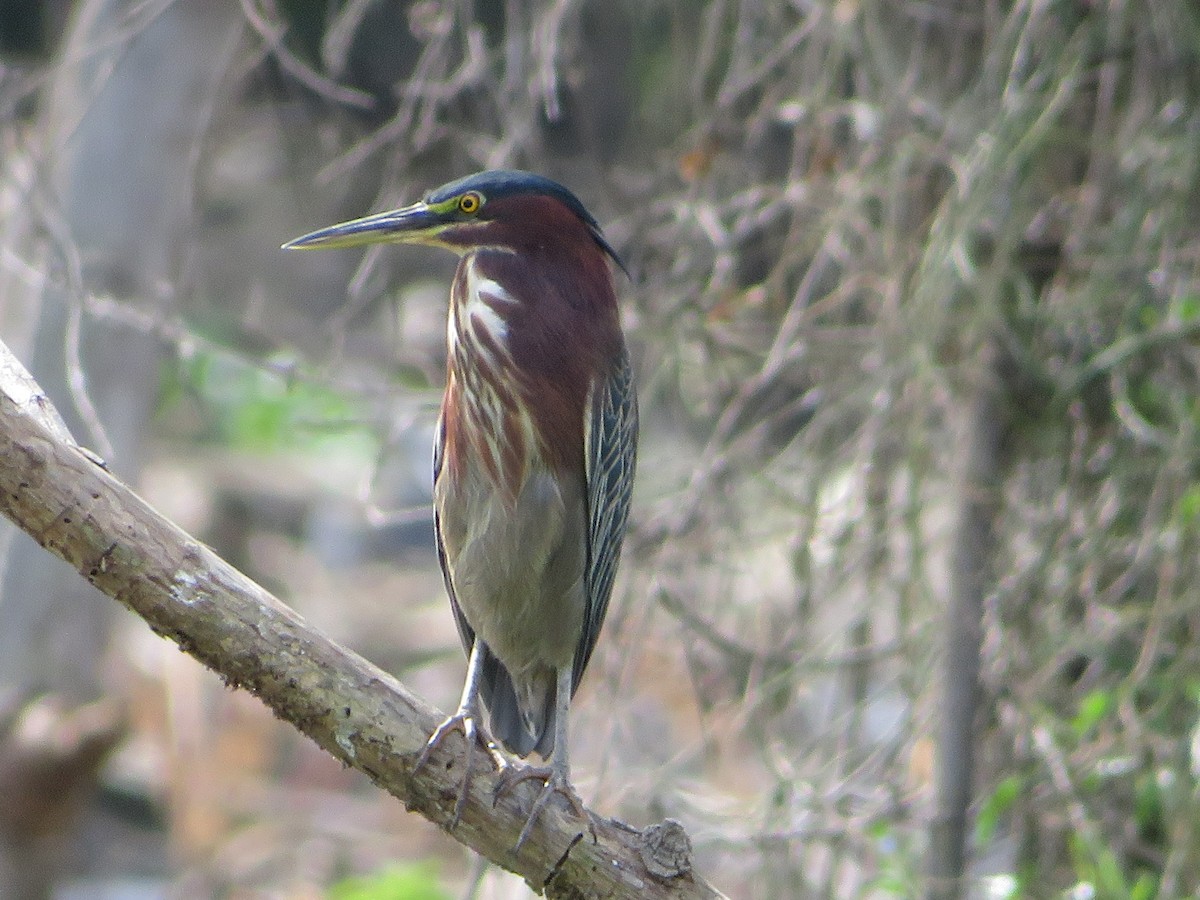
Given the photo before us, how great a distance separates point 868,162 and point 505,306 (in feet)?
4.05

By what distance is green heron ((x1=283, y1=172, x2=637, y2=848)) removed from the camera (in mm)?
2795

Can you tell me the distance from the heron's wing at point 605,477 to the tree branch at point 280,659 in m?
0.65

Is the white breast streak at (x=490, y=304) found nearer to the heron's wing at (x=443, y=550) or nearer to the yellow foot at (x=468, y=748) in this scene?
the heron's wing at (x=443, y=550)

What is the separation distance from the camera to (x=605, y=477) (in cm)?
286

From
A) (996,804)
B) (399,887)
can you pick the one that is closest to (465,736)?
(996,804)

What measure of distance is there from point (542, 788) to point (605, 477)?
0.67 metres

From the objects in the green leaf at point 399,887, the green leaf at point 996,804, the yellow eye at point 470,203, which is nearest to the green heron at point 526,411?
the yellow eye at point 470,203

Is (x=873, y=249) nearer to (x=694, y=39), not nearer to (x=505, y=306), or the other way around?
(x=694, y=39)

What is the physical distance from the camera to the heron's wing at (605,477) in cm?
283

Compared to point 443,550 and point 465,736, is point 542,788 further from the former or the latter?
point 443,550

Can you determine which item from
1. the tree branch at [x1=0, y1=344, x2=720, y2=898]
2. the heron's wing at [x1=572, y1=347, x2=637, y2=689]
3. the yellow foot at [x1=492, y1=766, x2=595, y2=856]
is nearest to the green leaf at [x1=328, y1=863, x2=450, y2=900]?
the heron's wing at [x1=572, y1=347, x2=637, y2=689]

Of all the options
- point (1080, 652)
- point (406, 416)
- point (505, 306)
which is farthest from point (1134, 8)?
point (406, 416)

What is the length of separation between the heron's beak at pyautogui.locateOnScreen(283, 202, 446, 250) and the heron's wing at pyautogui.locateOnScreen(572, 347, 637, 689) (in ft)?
1.46

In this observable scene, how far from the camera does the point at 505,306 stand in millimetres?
2799
